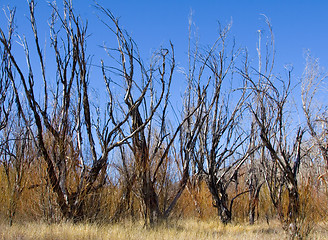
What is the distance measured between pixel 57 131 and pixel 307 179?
16.0 ft

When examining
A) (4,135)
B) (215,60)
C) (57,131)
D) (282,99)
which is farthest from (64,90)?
(282,99)

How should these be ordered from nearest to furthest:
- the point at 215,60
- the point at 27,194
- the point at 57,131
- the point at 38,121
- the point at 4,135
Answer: the point at 38,121 → the point at 57,131 → the point at 27,194 → the point at 215,60 → the point at 4,135

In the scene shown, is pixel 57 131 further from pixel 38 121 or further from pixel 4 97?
pixel 4 97

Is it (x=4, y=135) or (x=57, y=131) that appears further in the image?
(x=4, y=135)

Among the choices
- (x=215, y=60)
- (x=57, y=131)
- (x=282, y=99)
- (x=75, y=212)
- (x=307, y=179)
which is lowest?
(x=75, y=212)

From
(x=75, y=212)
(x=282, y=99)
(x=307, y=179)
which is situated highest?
(x=282, y=99)

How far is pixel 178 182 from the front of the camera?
344 inches

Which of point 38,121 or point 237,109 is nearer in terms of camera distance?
point 38,121

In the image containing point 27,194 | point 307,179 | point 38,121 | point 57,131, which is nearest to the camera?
point 307,179

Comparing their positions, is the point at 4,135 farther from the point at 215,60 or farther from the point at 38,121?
the point at 215,60

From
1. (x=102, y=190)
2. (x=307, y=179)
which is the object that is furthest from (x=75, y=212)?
(x=307, y=179)

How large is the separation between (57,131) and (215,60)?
13.3 ft

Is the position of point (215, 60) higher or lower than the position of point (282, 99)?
higher

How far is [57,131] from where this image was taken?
7.36 m
